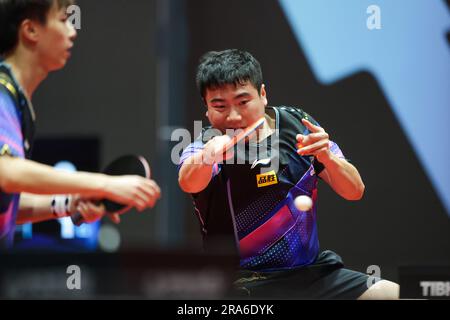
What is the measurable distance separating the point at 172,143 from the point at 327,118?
552mm

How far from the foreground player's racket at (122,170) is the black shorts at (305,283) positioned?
446mm

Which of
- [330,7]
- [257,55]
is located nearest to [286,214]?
[257,55]

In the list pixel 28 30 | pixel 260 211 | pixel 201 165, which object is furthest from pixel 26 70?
pixel 260 211

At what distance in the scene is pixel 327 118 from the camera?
2.71 m

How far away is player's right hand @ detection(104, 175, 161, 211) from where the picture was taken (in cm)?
234

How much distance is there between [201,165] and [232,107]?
0.73 feet

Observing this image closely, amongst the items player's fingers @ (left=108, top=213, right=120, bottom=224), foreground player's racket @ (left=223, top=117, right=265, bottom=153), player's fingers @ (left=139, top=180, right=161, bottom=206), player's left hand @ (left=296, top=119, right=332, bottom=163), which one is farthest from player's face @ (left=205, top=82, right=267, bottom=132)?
player's fingers @ (left=108, top=213, right=120, bottom=224)

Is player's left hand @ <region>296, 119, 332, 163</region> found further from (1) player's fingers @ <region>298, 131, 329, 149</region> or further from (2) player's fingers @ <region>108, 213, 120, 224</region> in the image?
(2) player's fingers @ <region>108, 213, 120, 224</region>

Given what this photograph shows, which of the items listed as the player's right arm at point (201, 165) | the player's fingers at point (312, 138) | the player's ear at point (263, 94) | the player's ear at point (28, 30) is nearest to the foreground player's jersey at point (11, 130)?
the player's ear at point (28, 30)

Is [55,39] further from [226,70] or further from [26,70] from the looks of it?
[226,70]

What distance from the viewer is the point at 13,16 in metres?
2.41

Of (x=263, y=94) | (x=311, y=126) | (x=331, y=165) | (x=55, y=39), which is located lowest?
(x=331, y=165)

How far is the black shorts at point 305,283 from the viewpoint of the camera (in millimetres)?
2492
